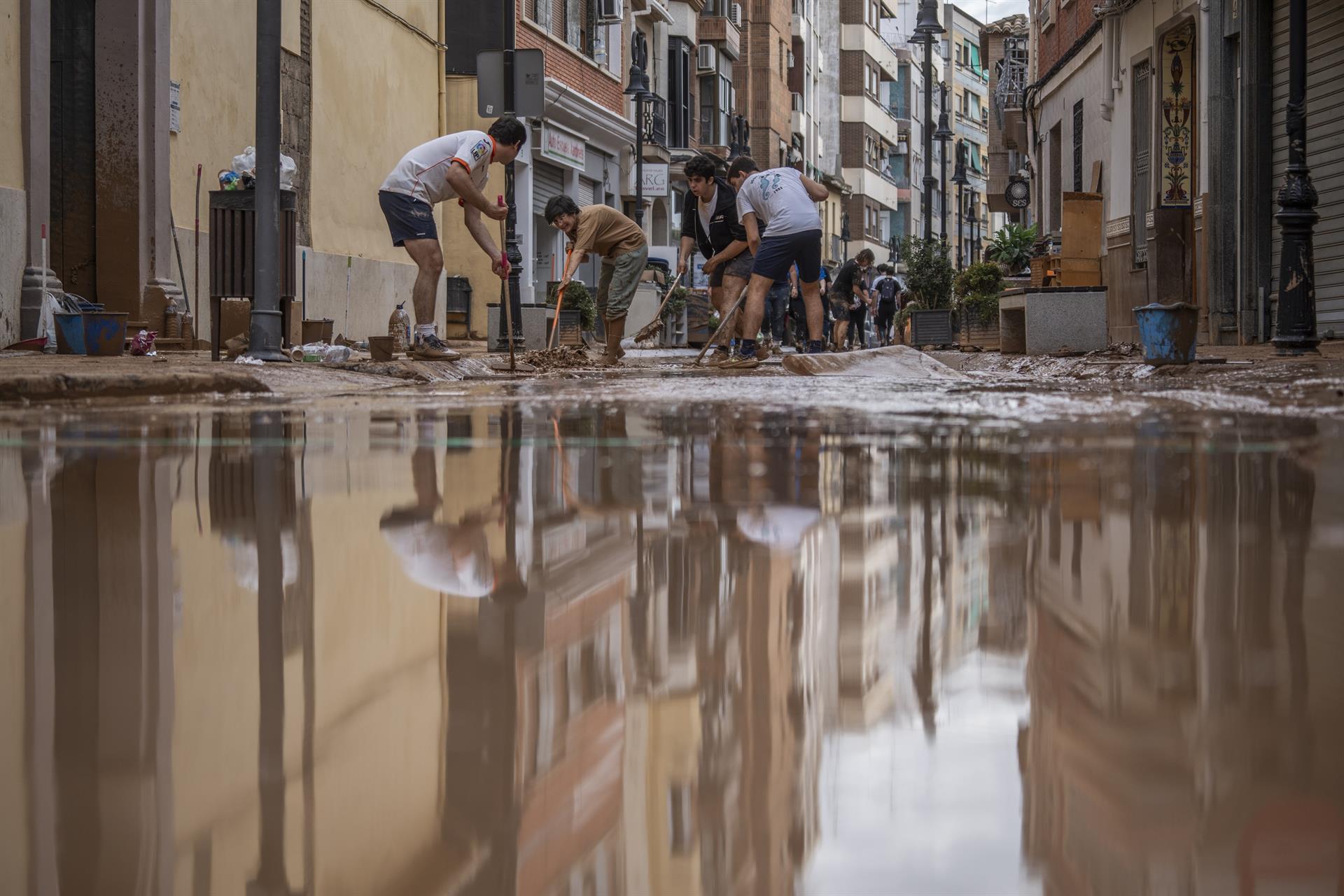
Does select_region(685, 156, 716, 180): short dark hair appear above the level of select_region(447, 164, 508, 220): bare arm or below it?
above

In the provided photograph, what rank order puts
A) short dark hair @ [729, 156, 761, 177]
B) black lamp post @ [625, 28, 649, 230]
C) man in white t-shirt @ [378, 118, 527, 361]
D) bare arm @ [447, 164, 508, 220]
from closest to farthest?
bare arm @ [447, 164, 508, 220], man in white t-shirt @ [378, 118, 527, 361], short dark hair @ [729, 156, 761, 177], black lamp post @ [625, 28, 649, 230]

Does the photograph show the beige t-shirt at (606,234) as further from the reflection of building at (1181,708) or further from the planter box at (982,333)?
the reflection of building at (1181,708)

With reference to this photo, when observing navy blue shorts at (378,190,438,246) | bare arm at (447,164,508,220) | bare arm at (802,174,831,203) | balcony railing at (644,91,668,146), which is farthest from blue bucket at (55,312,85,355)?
balcony railing at (644,91,668,146)

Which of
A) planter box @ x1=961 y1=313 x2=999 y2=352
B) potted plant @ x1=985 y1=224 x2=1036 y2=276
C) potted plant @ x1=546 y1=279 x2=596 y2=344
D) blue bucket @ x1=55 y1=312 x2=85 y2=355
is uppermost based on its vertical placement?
potted plant @ x1=985 y1=224 x2=1036 y2=276

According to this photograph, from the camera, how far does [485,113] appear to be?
15391 mm

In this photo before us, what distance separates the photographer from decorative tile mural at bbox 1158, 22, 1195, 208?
707 inches

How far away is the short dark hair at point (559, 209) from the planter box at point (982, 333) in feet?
28.5

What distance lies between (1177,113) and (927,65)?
13266 mm

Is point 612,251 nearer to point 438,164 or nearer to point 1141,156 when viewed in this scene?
point 438,164

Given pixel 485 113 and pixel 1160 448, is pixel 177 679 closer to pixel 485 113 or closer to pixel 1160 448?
pixel 1160 448

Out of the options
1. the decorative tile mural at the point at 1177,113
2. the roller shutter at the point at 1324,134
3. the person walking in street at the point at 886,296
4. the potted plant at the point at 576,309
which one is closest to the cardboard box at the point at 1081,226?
the decorative tile mural at the point at 1177,113

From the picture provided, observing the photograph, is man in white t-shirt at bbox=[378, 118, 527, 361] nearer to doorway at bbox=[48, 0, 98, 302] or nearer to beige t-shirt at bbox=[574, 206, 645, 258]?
beige t-shirt at bbox=[574, 206, 645, 258]

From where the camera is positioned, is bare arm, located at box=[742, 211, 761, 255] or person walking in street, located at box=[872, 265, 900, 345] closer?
bare arm, located at box=[742, 211, 761, 255]

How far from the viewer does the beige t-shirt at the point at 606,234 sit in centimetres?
1304
